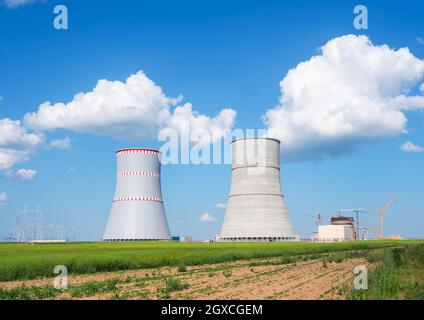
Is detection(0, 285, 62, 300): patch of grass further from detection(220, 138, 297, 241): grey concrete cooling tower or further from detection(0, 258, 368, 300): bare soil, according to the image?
detection(220, 138, 297, 241): grey concrete cooling tower

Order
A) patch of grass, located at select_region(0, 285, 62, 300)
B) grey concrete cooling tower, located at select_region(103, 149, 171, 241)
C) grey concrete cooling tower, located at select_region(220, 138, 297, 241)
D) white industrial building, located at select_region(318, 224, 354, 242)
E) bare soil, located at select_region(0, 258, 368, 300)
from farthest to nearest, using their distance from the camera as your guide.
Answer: white industrial building, located at select_region(318, 224, 354, 242)
grey concrete cooling tower, located at select_region(220, 138, 297, 241)
grey concrete cooling tower, located at select_region(103, 149, 171, 241)
patch of grass, located at select_region(0, 285, 62, 300)
bare soil, located at select_region(0, 258, 368, 300)

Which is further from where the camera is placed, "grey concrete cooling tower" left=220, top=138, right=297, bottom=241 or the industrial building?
the industrial building

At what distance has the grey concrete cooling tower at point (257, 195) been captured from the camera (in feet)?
135

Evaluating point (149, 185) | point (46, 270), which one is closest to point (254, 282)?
point (46, 270)

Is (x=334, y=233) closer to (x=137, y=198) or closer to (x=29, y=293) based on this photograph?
(x=137, y=198)

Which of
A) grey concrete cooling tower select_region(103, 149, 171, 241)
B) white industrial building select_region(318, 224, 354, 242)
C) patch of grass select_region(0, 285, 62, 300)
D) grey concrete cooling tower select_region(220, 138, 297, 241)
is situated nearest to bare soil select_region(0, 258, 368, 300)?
patch of grass select_region(0, 285, 62, 300)

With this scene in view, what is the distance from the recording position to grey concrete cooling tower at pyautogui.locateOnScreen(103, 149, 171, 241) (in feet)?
132

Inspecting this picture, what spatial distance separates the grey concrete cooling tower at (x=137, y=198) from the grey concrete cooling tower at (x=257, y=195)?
733cm

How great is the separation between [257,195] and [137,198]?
10657 millimetres

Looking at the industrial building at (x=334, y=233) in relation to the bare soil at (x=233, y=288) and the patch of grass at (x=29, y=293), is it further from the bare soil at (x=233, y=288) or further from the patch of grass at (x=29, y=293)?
the patch of grass at (x=29, y=293)

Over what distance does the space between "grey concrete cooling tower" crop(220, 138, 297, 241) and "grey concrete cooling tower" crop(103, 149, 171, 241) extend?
7.33 metres
